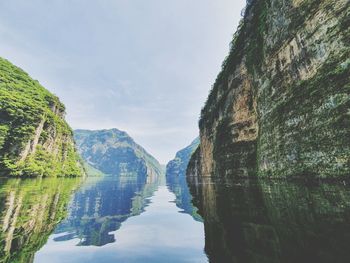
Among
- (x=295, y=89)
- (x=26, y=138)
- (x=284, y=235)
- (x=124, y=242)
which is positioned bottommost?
(x=124, y=242)

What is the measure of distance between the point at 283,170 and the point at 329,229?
17033 mm

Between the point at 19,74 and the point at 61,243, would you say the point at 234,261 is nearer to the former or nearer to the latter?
the point at 61,243

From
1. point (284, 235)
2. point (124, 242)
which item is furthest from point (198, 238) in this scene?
point (284, 235)

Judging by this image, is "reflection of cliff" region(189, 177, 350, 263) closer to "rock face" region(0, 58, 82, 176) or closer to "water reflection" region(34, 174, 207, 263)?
"water reflection" region(34, 174, 207, 263)

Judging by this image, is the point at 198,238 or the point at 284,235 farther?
the point at 198,238

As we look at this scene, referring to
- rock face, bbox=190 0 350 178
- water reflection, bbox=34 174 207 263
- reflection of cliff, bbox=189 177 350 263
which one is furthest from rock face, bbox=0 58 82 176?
reflection of cliff, bbox=189 177 350 263

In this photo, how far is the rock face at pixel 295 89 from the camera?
14219mm

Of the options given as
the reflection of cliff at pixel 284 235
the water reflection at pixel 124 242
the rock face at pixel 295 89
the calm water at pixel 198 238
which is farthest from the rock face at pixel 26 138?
the reflection of cliff at pixel 284 235

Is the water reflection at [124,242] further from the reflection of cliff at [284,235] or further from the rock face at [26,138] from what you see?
the rock face at [26,138]

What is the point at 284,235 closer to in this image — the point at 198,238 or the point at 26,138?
the point at 198,238

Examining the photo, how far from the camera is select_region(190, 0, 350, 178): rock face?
1422 centimetres

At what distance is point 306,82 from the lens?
1822 centimetres

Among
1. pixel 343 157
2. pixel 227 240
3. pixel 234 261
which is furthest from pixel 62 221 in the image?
pixel 343 157

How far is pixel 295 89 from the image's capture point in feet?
→ 65.2
